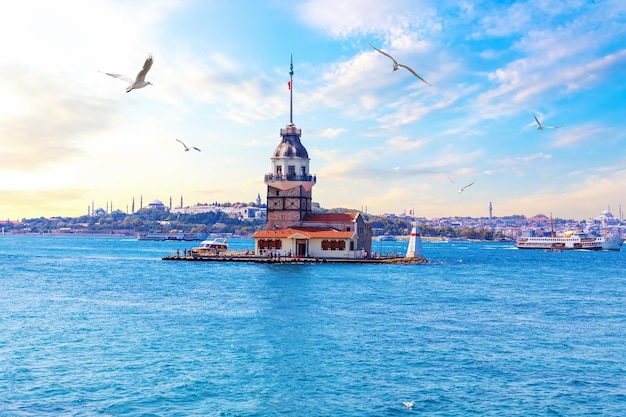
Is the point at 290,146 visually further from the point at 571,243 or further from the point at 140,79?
the point at 571,243

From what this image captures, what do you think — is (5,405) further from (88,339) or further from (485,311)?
(485,311)

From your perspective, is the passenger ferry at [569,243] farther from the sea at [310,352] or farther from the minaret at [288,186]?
the sea at [310,352]

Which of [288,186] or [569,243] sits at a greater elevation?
[288,186]

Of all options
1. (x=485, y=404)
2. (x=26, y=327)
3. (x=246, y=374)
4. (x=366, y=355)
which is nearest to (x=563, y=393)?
(x=485, y=404)

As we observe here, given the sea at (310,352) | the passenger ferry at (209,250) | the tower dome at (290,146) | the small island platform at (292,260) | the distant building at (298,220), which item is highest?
the tower dome at (290,146)

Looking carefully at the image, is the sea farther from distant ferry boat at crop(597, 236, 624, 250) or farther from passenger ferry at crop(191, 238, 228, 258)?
distant ferry boat at crop(597, 236, 624, 250)

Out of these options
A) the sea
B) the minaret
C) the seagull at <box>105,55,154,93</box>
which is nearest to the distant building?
the minaret

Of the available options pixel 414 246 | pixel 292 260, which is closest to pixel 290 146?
pixel 292 260

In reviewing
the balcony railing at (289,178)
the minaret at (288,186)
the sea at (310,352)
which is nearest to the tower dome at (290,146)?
the minaret at (288,186)
